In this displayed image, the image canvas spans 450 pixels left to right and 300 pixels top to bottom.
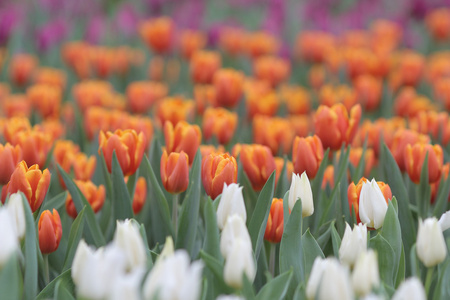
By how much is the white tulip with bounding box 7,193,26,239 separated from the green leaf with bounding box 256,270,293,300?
1.63 ft

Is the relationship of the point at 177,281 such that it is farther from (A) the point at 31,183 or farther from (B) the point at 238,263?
→ (A) the point at 31,183

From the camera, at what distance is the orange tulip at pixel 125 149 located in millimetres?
1721

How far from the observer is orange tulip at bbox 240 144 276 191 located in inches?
69.1

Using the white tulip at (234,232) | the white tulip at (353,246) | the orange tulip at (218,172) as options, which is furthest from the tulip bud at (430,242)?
the orange tulip at (218,172)

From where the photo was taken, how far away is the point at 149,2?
5473 mm

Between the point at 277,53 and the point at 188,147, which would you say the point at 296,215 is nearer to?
the point at 188,147

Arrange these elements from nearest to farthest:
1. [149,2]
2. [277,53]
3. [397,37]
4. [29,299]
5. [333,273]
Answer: [333,273] < [29,299] < [277,53] < [397,37] < [149,2]

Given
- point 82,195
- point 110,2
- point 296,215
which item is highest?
point 296,215

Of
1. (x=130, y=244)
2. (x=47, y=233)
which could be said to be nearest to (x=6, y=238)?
(x=130, y=244)

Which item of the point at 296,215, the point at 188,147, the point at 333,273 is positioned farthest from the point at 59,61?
the point at 333,273

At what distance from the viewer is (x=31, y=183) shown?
4.99ft

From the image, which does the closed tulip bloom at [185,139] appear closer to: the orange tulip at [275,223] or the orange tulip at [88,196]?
the orange tulip at [88,196]

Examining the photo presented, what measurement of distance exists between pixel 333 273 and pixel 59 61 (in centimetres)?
369

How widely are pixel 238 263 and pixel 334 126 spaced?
33.7 inches
